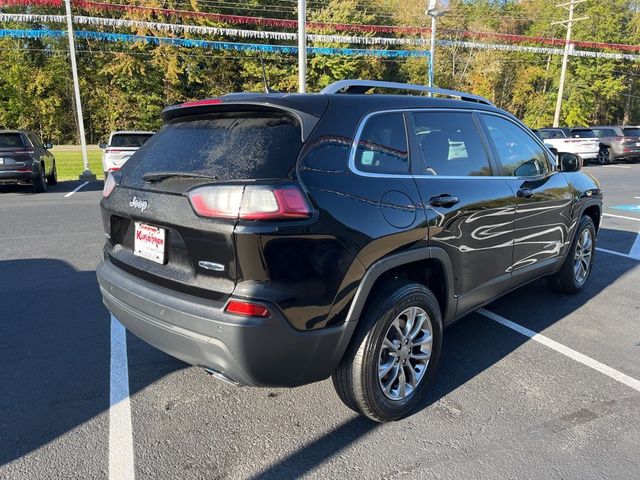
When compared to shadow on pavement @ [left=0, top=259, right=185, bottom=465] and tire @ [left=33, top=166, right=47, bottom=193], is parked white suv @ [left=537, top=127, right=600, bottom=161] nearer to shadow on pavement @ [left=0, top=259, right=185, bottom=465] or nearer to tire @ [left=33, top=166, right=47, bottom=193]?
tire @ [left=33, top=166, right=47, bottom=193]

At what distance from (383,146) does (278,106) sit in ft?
2.23

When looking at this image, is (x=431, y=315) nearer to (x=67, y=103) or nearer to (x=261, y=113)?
(x=261, y=113)

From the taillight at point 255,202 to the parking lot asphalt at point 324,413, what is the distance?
1284 mm

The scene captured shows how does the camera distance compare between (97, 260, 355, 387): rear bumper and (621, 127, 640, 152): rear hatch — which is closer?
(97, 260, 355, 387): rear bumper

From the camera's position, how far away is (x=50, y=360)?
357 centimetres

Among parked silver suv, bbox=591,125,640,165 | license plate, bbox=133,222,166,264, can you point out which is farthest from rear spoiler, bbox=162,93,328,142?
parked silver suv, bbox=591,125,640,165

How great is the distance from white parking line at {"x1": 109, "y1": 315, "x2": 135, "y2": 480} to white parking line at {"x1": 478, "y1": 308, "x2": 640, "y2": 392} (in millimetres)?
3077

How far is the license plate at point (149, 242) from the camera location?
8.61 ft

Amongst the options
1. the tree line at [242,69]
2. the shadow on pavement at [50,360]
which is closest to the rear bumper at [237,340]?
the shadow on pavement at [50,360]

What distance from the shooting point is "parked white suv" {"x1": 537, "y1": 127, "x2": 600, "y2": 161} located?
2170 centimetres

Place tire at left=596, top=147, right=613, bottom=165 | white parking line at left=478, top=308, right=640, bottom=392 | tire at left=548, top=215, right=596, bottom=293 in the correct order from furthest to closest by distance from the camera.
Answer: tire at left=596, top=147, right=613, bottom=165, tire at left=548, top=215, right=596, bottom=293, white parking line at left=478, top=308, right=640, bottom=392

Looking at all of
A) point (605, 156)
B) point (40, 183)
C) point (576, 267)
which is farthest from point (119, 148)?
point (605, 156)

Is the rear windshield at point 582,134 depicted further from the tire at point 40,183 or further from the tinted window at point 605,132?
the tire at point 40,183

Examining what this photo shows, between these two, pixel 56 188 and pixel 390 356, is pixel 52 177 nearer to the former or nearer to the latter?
pixel 56 188
